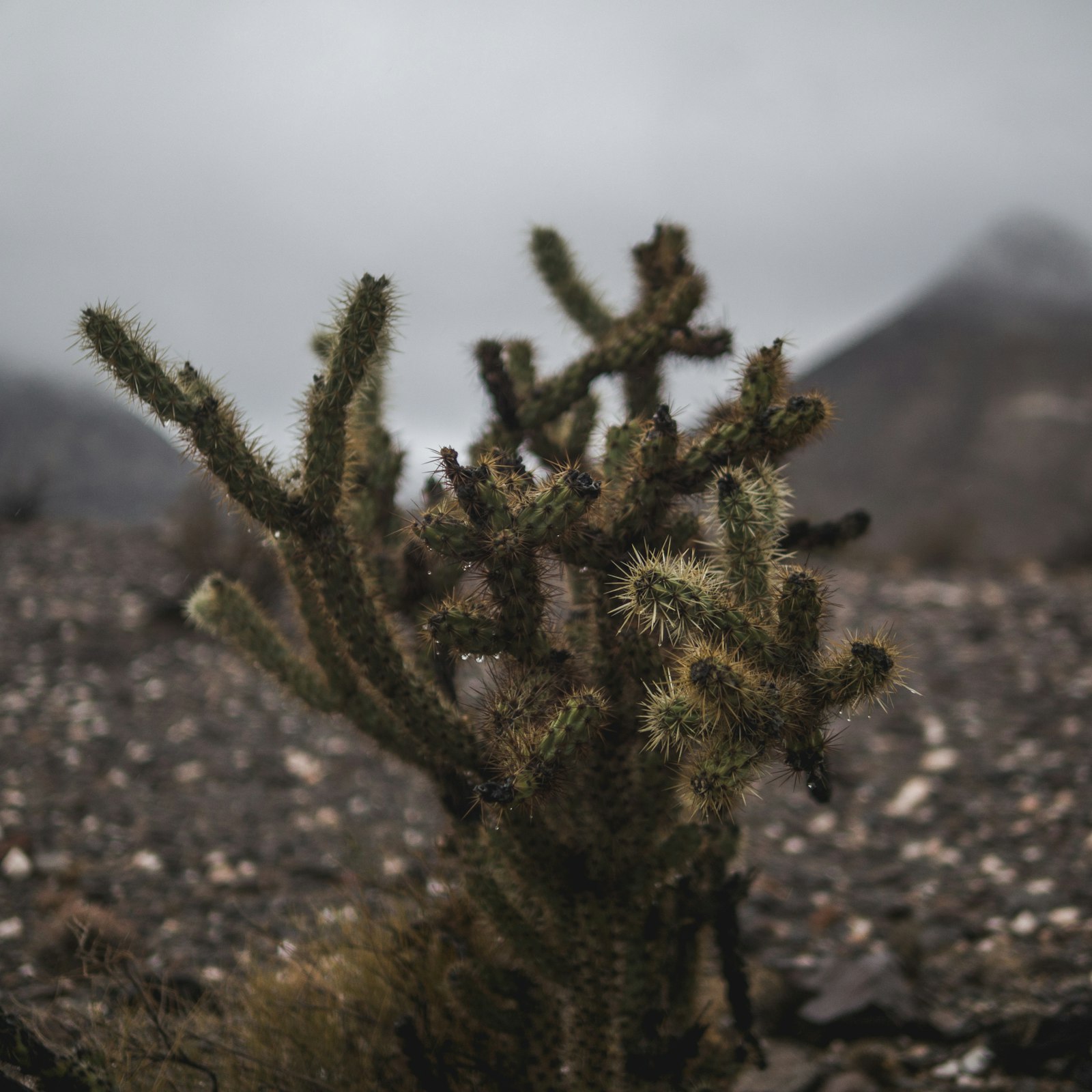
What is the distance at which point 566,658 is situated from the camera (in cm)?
255

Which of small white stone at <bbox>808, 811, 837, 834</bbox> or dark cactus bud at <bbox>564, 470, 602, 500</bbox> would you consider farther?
small white stone at <bbox>808, 811, 837, 834</bbox>

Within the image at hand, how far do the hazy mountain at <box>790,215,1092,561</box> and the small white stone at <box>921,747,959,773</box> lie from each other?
540 inches

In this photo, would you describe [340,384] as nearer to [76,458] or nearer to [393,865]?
[393,865]

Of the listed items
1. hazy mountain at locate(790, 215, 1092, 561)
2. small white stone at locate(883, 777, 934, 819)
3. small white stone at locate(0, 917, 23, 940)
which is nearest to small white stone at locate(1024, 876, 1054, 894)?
small white stone at locate(883, 777, 934, 819)

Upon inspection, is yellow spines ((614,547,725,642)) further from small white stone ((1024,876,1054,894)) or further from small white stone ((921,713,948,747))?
small white stone ((921,713,948,747))

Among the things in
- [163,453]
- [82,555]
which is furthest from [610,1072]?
[163,453]

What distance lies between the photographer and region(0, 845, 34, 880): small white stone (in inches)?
181

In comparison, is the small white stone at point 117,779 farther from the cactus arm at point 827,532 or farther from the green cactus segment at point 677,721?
the green cactus segment at point 677,721

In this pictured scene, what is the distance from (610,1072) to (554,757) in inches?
55.9

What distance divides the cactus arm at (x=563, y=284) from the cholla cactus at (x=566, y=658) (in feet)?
1.89

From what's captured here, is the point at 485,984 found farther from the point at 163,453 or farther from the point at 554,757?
the point at 163,453

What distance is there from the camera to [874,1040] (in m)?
3.88

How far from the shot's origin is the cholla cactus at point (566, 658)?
2.16 metres

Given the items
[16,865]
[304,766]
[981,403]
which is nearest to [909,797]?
[304,766]
